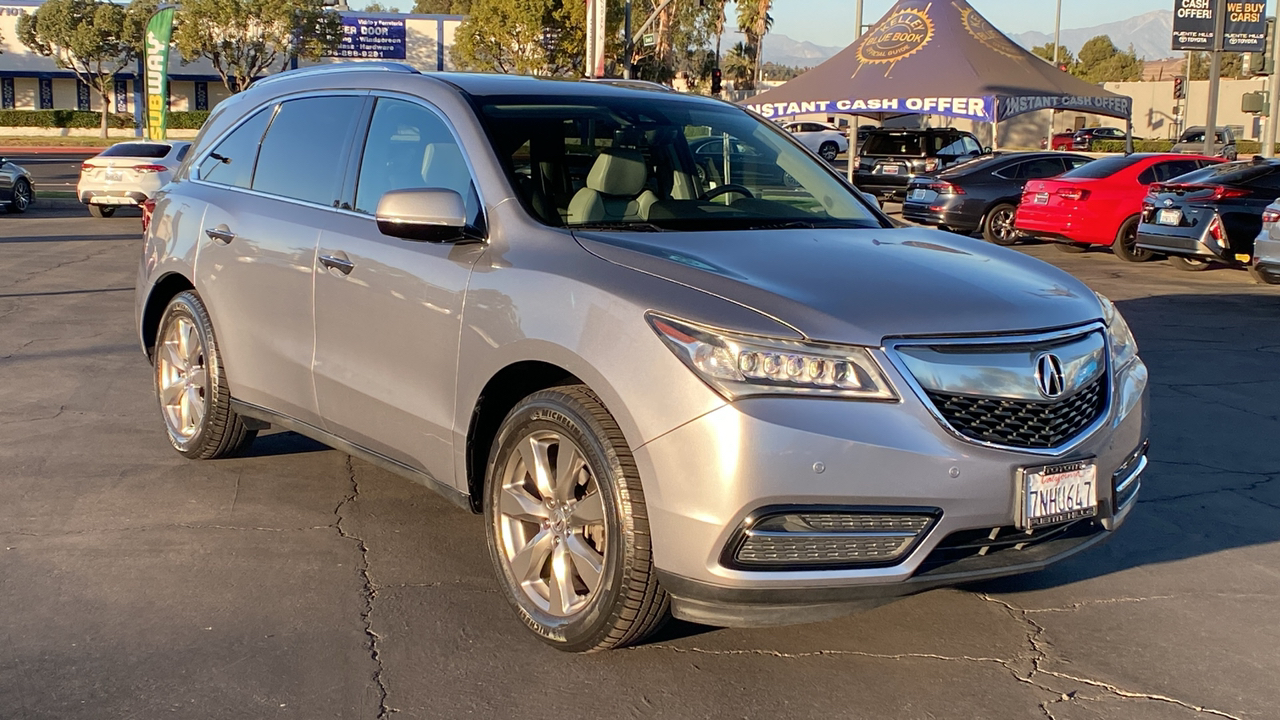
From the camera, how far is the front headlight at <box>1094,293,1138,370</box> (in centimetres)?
418

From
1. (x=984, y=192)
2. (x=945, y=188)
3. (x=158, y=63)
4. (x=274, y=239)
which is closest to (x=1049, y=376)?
(x=274, y=239)

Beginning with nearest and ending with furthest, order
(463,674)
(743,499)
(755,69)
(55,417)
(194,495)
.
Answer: (743,499) → (463,674) → (194,495) → (55,417) → (755,69)

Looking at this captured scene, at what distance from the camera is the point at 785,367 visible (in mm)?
3518

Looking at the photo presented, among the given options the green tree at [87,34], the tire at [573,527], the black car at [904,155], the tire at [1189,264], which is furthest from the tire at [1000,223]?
the green tree at [87,34]

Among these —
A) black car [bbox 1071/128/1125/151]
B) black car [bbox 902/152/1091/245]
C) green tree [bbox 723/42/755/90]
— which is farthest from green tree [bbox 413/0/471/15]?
black car [bbox 902/152/1091/245]

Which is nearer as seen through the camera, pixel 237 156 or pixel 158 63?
pixel 237 156

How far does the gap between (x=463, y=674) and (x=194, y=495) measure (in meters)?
2.42

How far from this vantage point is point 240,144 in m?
6.11

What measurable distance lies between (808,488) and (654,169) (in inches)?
74.6

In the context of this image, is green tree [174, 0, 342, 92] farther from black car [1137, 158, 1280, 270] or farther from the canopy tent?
black car [1137, 158, 1280, 270]

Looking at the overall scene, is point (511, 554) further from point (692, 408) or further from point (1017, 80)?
point (1017, 80)

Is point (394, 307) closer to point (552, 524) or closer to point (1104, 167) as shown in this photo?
point (552, 524)

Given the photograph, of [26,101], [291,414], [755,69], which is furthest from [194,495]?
[755,69]

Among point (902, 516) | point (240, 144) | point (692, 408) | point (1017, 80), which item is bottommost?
point (902, 516)
